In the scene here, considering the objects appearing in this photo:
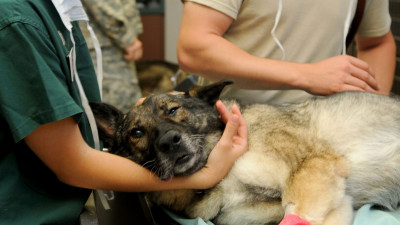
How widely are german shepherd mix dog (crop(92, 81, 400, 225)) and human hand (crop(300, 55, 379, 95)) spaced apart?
0.10 m

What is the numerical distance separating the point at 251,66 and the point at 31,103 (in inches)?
36.4

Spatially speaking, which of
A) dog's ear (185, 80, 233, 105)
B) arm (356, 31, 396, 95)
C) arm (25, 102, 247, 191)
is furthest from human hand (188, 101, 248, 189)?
arm (356, 31, 396, 95)

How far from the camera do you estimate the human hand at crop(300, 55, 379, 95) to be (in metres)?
1.59

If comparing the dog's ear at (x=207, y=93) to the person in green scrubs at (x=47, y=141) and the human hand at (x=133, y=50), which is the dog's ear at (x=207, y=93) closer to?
the person in green scrubs at (x=47, y=141)

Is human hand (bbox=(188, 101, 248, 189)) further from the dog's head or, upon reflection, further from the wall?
the wall

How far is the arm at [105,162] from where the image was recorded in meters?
1.08

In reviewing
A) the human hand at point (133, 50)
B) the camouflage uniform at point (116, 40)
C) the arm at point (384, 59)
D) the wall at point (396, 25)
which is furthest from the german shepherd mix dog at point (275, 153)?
the human hand at point (133, 50)

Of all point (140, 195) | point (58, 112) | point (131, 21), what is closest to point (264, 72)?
point (140, 195)

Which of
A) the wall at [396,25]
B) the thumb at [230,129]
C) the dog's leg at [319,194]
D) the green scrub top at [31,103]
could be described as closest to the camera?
the green scrub top at [31,103]

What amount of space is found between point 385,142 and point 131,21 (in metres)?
2.76

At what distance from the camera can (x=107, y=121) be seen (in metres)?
1.60

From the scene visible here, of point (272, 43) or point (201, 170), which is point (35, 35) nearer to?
point (201, 170)

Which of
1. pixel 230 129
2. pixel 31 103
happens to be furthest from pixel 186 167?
pixel 31 103

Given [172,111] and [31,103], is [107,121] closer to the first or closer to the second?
[172,111]
